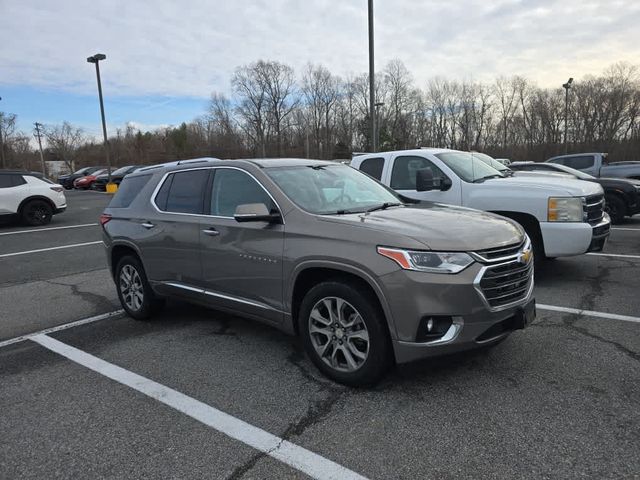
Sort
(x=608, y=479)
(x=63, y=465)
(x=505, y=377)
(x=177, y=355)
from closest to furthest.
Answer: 1. (x=608, y=479)
2. (x=63, y=465)
3. (x=505, y=377)
4. (x=177, y=355)

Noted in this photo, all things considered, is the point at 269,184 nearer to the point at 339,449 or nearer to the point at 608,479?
the point at 339,449

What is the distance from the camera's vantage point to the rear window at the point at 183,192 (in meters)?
4.77

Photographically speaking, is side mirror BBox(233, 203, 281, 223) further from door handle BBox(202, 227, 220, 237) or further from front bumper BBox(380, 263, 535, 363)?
front bumper BBox(380, 263, 535, 363)

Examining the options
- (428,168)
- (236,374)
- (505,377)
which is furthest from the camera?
(428,168)

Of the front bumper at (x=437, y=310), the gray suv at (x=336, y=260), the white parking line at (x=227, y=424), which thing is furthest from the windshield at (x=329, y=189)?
the white parking line at (x=227, y=424)

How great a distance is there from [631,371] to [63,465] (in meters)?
3.98

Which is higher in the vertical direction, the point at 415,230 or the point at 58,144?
the point at 58,144

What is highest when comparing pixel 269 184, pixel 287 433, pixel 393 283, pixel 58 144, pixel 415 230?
pixel 58 144

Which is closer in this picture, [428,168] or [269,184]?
[269,184]

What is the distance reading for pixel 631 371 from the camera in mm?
3705

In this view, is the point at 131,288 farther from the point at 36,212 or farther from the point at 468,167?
the point at 36,212

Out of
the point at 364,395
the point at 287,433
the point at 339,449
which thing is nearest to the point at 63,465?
the point at 287,433

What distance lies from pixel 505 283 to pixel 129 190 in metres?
4.31

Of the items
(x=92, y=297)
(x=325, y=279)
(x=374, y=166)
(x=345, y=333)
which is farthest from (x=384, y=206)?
(x=92, y=297)
